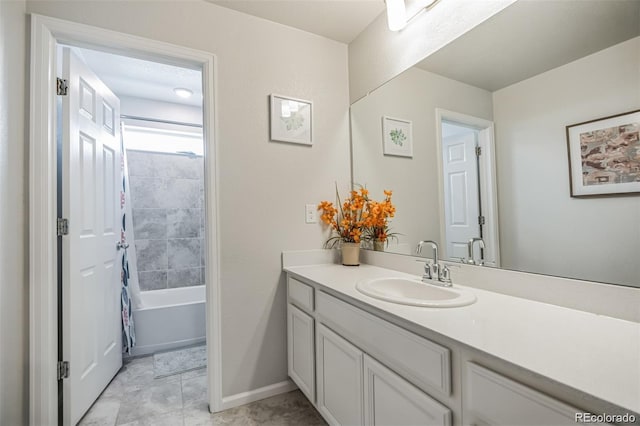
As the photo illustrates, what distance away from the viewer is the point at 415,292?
1380 mm

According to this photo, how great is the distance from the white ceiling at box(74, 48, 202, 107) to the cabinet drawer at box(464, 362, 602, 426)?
8.13 ft

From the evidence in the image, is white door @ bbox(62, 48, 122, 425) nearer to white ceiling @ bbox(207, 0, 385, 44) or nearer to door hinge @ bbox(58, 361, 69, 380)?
door hinge @ bbox(58, 361, 69, 380)

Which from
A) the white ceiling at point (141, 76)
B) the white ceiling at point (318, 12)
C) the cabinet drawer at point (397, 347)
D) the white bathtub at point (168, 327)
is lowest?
the white bathtub at point (168, 327)

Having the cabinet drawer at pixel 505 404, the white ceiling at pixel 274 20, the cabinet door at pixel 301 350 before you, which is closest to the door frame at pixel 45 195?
the white ceiling at pixel 274 20

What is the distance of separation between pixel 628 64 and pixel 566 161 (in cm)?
30

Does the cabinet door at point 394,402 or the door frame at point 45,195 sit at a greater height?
the door frame at point 45,195

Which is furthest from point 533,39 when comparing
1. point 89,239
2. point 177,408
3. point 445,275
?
point 177,408

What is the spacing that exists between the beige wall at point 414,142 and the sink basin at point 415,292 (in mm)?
279

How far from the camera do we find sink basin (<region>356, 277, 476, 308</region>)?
40.2 inches

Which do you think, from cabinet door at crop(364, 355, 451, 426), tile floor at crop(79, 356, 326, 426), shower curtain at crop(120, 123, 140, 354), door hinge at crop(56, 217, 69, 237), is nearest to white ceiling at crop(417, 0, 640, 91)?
cabinet door at crop(364, 355, 451, 426)

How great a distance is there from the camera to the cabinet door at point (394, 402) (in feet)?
2.77

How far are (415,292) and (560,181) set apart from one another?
2.35ft

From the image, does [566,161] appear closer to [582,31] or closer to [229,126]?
[582,31]

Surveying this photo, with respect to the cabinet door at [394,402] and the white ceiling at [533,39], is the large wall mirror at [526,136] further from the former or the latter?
the cabinet door at [394,402]
